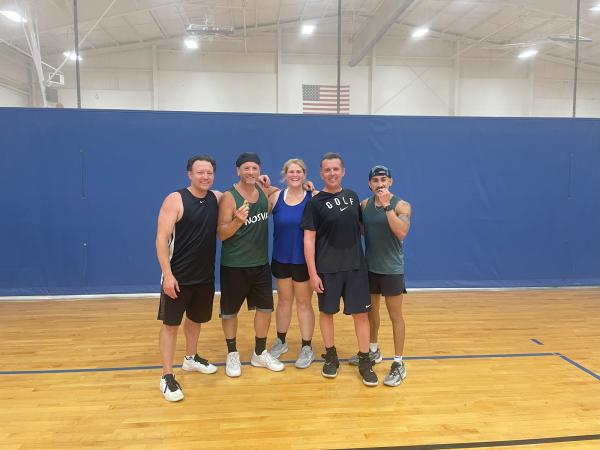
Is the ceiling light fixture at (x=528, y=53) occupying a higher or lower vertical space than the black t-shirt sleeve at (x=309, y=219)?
higher

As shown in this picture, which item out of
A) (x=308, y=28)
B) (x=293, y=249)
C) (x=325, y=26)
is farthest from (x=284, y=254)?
(x=325, y=26)

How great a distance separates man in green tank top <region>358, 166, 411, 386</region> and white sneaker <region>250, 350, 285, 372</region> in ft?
2.53

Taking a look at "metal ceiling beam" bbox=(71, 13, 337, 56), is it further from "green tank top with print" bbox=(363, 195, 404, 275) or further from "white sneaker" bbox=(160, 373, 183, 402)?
"white sneaker" bbox=(160, 373, 183, 402)

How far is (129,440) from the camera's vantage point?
2.14 m

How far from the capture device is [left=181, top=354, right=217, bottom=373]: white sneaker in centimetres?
296

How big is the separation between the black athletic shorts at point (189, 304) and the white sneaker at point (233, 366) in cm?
37

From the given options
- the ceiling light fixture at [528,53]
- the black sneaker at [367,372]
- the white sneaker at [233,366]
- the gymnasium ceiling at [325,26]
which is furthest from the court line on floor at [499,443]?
the ceiling light fixture at [528,53]

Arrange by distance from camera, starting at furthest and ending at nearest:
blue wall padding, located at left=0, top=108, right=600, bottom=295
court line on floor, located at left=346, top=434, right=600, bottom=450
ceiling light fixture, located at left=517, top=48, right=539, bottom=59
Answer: ceiling light fixture, located at left=517, top=48, right=539, bottom=59 → blue wall padding, located at left=0, top=108, right=600, bottom=295 → court line on floor, located at left=346, top=434, right=600, bottom=450

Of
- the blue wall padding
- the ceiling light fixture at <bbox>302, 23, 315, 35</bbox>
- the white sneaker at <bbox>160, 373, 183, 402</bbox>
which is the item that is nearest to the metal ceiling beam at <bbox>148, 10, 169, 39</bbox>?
the ceiling light fixture at <bbox>302, 23, 315, 35</bbox>

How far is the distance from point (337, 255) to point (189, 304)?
1.05 m

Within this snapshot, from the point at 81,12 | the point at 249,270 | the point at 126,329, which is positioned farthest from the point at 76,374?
the point at 81,12

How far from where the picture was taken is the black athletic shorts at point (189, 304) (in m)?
2.60

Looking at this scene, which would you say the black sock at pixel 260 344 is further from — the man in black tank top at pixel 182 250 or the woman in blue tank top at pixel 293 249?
the man in black tank top at pixel 182 250

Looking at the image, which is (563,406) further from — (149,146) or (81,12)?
(81,12)
